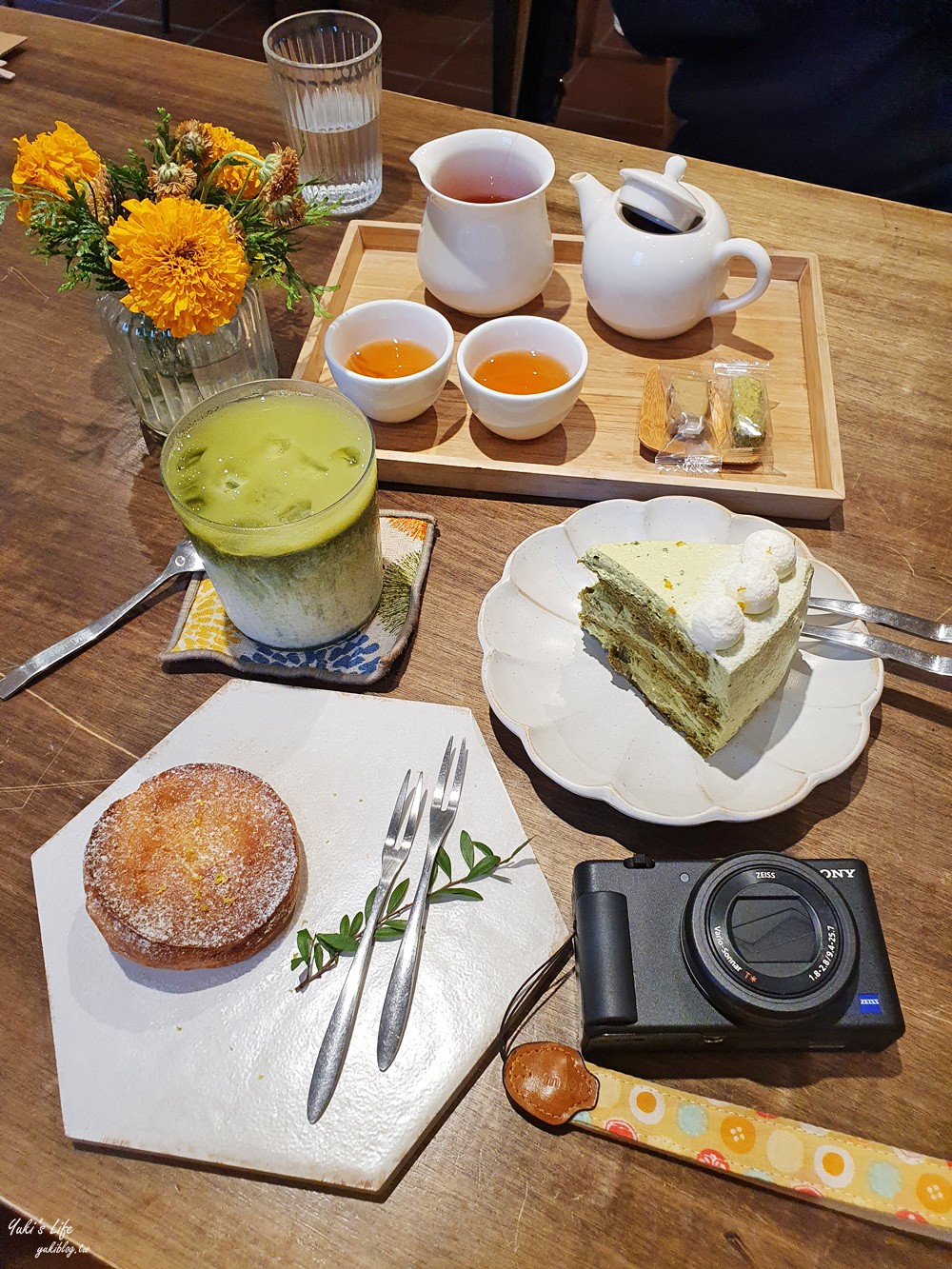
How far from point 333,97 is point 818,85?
127 cm

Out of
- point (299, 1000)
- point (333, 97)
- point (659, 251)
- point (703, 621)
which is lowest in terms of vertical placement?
point (299, 1000)

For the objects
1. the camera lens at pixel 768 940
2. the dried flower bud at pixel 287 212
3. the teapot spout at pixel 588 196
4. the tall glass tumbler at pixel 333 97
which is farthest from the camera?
the tall glass tumbler at pixel 333 97

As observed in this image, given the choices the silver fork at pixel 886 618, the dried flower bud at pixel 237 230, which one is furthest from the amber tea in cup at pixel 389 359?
the silver fork at pixel 886 618

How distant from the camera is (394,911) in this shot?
1022mm

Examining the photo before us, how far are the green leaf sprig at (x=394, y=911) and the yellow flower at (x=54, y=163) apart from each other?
110 cm

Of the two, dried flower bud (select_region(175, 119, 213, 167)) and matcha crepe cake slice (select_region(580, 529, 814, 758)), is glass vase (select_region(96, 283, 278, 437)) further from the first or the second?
matcha crepe cake slice (select_region(580, 529, 814, 758))

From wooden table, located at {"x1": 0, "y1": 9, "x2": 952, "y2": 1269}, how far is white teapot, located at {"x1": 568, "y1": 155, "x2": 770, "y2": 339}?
0.29 metres

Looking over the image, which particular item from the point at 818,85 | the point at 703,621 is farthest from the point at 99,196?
the point at 818,85

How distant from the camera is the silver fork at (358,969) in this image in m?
0.91

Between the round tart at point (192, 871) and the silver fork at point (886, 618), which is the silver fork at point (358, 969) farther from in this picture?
the silver fork at point (886, 618)

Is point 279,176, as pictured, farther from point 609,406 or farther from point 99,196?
point 609,406

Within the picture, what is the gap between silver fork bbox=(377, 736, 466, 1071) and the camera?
932 millimetres

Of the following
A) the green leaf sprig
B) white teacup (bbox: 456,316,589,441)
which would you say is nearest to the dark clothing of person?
white teacup (bbox: 456,316,589,441)

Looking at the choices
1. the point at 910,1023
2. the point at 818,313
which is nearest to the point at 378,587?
the point at 910,1023
